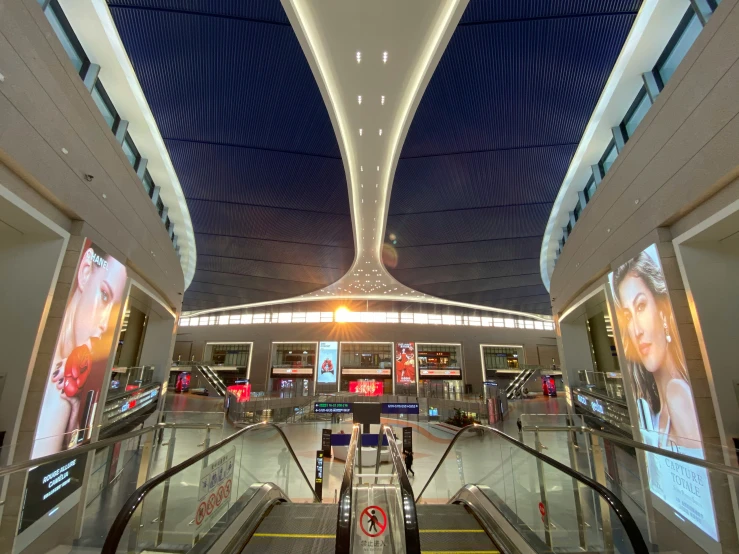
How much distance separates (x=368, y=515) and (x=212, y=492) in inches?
55.2

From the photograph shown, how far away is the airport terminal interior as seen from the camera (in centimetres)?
280

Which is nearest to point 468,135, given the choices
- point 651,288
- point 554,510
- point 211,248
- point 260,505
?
point 651,288

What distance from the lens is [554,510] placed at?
310 cm

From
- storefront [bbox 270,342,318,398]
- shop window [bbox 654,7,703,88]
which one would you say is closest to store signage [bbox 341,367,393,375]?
storefront [bbox 270,342,318,398]

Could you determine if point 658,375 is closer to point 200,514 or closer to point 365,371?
point 200,514

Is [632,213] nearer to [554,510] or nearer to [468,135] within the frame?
[468,135]

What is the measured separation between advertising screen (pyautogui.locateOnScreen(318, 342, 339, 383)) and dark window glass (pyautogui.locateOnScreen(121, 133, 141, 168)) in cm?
2479

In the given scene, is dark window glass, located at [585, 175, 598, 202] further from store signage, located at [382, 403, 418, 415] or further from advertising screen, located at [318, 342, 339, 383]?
advertising screen, located at [318, 342, 339, 383]

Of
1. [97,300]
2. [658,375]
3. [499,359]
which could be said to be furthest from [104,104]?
[499,359]

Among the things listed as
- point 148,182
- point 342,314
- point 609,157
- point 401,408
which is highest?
point 342,314

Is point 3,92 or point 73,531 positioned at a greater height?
point 3,92

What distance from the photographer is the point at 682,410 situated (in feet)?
14.0

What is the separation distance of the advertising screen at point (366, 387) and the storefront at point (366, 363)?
67.3 inches

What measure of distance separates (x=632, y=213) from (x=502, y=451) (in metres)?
3.94
